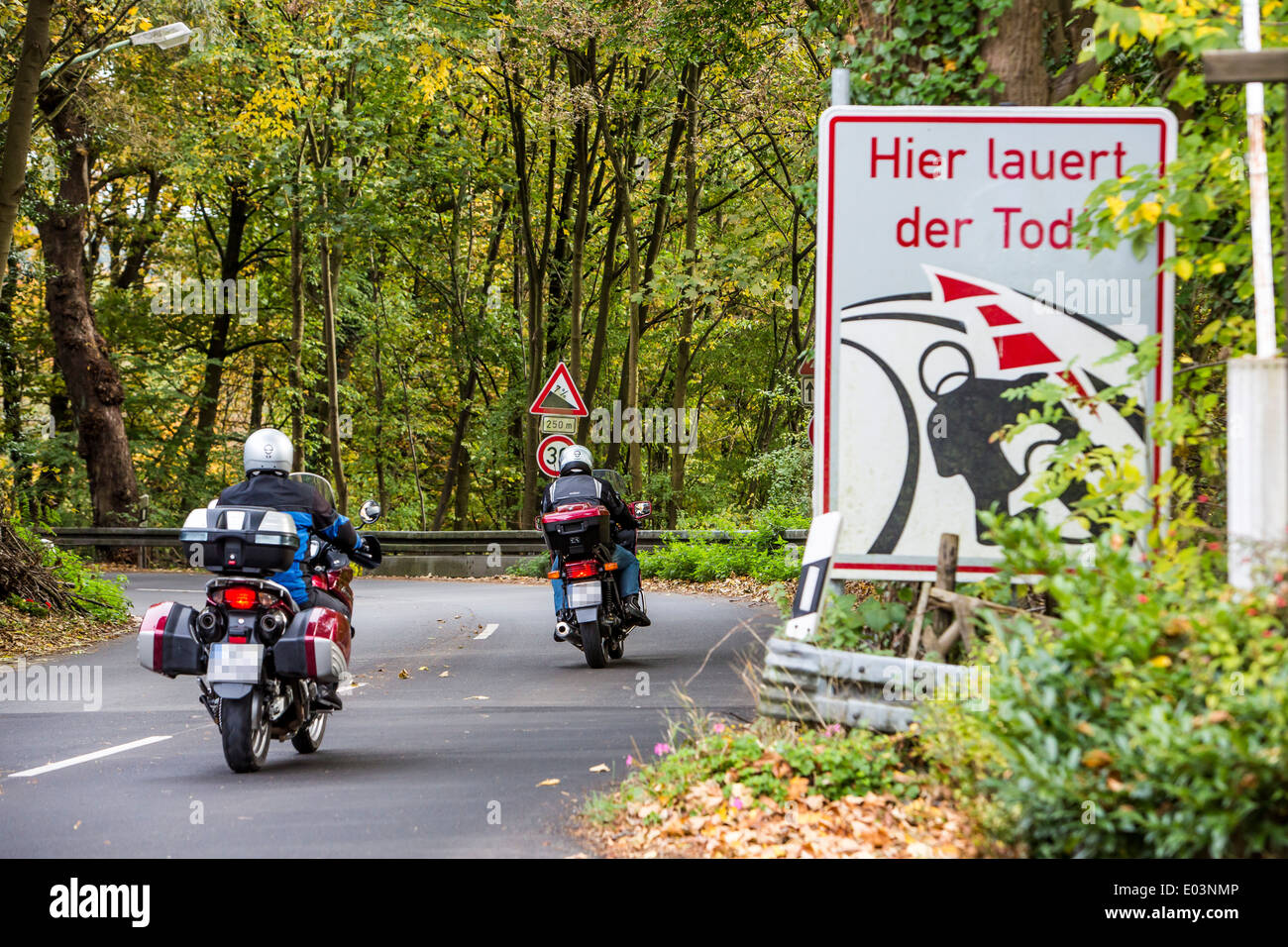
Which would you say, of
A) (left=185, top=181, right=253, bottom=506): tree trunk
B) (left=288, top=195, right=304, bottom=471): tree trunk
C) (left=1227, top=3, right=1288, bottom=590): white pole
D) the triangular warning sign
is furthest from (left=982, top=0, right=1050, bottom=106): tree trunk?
(left=185, top=181, right=253, bottom=506): tree trunk

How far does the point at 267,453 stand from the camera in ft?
26.9

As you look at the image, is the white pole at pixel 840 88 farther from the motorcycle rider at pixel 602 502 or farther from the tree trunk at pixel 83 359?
the tree trunk at pixel 83 359

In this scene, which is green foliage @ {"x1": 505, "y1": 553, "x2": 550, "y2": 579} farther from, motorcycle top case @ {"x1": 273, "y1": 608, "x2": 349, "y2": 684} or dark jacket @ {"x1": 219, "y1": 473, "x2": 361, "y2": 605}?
motorcycle top case @ {"x1": 273, "y1": 608, "x2": 349, "y2": 684}

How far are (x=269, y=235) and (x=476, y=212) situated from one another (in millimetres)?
5499

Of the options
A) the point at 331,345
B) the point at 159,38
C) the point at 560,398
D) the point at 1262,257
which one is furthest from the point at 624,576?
the point at 331,345

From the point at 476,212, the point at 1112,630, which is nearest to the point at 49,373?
the point at 476,212

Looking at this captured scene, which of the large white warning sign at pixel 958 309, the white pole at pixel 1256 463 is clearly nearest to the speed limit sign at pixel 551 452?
the large white warning sign at pixel 958 309

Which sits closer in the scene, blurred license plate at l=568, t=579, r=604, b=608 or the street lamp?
blurred license plate at l=568, t=579, r=604, b=608

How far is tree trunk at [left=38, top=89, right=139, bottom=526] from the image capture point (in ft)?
90.1

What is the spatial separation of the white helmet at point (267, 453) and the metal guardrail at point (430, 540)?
17034 millimetres

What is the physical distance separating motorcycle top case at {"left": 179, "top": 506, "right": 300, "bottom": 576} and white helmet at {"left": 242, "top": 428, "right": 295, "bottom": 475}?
46 centimetres

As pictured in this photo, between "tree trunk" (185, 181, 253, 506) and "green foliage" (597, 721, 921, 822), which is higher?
"tree trunk" (185, 181, 253, 506)

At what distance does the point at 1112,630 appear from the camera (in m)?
4.32
